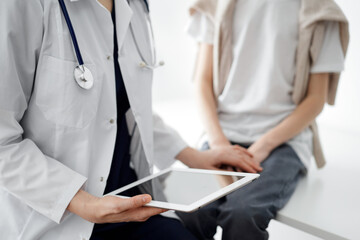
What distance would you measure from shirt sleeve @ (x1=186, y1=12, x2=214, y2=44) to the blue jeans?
22.1 inches

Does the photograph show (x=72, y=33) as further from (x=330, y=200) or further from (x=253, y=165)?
(x=330, y=200)

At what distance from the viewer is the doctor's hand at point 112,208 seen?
22.9 inches

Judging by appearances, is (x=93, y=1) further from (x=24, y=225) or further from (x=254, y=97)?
(x=254, y=97)

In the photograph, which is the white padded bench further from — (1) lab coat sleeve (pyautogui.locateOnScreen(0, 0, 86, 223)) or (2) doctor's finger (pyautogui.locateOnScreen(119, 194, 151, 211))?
(1) lab coat sleeve (pyautogui.locateOnScreen(0, 0, 86, 223))

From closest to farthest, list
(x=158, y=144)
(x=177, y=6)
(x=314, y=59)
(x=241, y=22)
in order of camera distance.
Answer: (x=158, y=144) < (x=314, y=59) < (x=241, y=22) < (x=177, y=6)

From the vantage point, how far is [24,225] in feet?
2.17

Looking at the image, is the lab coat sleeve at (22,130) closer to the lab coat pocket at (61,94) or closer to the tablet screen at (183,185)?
the lab coat pocket at (61,94)

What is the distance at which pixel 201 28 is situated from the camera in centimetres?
133

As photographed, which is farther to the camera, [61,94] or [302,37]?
[302,37]

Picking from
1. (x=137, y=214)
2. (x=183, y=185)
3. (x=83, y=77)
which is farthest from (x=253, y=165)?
(x=83, y=77)

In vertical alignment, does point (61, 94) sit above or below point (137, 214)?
above

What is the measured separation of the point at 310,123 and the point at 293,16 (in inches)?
15.8

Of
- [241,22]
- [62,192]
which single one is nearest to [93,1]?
[62,192]

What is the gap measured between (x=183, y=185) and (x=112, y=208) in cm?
27
